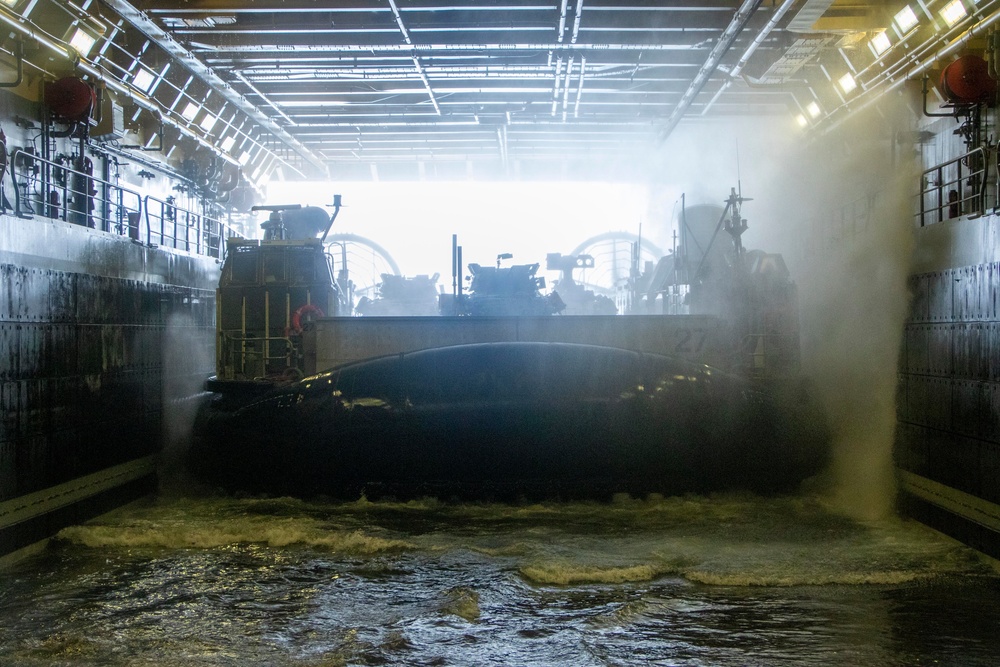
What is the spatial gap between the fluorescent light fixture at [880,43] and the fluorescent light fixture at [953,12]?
2.06 meters

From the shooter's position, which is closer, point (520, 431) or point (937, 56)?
point (520, 431)

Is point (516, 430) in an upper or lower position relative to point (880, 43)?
lower

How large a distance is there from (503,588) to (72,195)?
36.2 feet

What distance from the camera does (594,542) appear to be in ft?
26.0

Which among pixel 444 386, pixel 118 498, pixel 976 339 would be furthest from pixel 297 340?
pixel 976 339

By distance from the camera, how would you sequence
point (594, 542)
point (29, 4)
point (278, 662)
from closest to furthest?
point (278, 662) < point (594, 542) < point (29, 4)

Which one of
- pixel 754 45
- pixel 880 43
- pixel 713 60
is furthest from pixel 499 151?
pixel 880 43

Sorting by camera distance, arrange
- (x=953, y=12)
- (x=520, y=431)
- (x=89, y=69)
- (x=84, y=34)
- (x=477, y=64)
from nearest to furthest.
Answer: (x=520, y=431) < (x=953, y=12) < (x=84, y=34) < (x=89, y=69) < (x=477, y=64)

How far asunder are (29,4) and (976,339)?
13.1 metres

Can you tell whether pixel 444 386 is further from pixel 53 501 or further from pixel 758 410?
pixel 53 501

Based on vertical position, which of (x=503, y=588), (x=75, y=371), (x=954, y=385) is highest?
(x=75, y=371)

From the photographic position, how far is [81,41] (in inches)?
516

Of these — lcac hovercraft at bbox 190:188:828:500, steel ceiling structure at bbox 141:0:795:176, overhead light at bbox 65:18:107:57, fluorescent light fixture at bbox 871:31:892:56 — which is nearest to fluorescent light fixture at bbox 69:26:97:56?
overhead light at bbox 65:18:107:57

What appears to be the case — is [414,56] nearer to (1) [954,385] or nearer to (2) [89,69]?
(2) [89,69]
